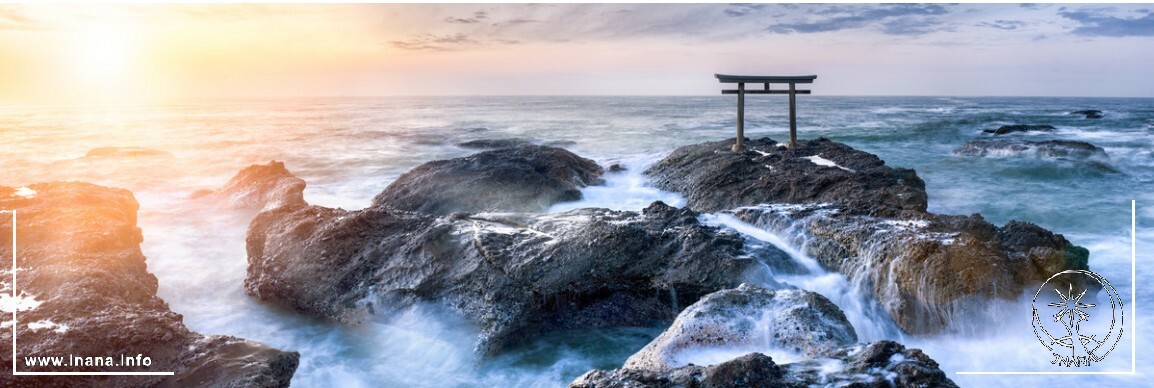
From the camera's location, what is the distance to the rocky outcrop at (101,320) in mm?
4582

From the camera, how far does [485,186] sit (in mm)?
10539

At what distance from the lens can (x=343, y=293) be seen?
666 centimetres

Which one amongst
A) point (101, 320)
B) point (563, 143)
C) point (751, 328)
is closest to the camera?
point (751, 328)

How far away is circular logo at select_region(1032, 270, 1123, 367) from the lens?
591 centimetres

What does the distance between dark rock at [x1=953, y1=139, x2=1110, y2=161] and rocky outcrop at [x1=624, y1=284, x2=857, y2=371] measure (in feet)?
56.9

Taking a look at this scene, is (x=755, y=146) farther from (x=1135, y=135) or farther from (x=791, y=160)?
(x=1135, y=135)

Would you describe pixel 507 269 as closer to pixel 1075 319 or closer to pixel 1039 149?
pixel 1075 319

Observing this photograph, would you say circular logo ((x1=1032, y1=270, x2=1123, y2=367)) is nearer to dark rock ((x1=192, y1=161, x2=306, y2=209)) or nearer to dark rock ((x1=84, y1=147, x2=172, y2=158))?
dark rock ((x1=192, y1=161, x2=306, y2=209))

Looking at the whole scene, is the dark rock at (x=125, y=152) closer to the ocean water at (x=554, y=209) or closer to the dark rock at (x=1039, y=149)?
the ocean water at (x=554, y=209)

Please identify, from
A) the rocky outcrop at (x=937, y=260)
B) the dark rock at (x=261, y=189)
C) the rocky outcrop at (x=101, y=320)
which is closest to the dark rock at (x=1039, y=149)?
the rocky outcrop at (x=937, y=260)

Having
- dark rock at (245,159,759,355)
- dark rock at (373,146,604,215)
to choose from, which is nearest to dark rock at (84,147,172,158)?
dark rock at (373,146,604,215)

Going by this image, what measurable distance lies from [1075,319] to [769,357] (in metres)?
4.52

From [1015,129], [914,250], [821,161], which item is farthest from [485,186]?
[1015,129]

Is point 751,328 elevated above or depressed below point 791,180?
below
